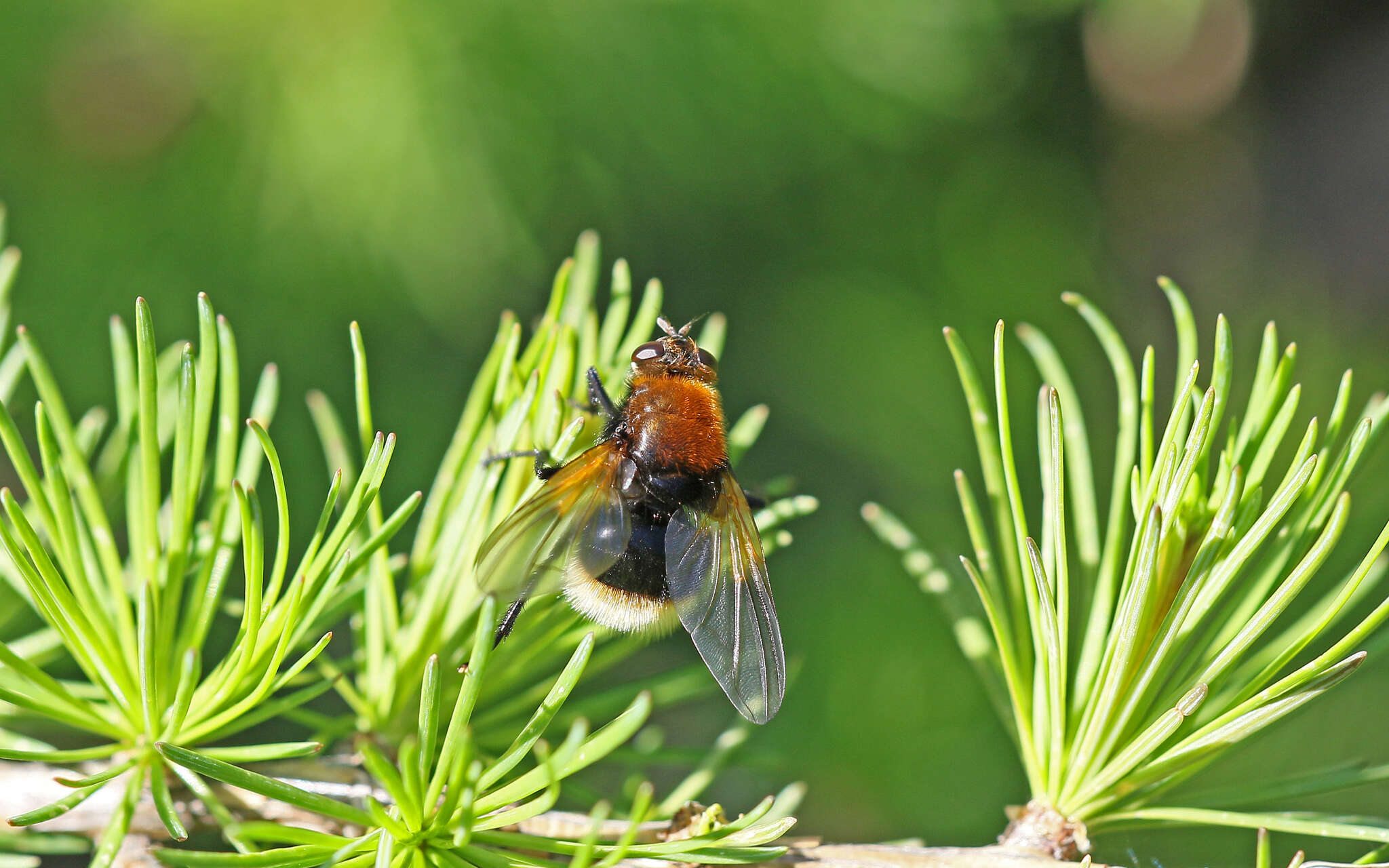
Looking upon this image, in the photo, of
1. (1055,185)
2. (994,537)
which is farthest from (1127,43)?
(994,537)

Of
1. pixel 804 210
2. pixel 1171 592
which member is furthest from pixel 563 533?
pixel 804 210

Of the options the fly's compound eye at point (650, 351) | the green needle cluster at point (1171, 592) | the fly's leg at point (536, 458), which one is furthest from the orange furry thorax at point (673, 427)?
the green needle cluster at point (1171, 592)

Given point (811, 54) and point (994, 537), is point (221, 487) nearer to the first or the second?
point (811, 54)

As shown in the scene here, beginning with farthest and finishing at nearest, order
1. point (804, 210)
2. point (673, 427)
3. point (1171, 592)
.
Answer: point (804, 210) < point (673, 427) < point (1171, 592)

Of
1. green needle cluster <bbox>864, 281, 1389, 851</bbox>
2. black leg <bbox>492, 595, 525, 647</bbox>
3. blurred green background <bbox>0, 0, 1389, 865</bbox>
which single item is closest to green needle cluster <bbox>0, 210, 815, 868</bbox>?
black leg <bbox>492, 595, 525, 647</bbox>

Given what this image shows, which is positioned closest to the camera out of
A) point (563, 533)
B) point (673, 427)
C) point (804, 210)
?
point (563, 533)

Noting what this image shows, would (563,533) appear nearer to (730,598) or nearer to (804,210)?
(730,598)

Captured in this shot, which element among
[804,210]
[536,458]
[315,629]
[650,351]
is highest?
[804,210]

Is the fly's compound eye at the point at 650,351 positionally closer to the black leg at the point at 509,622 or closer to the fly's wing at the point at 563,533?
the fly's wing at the point at 563,533
